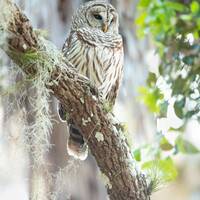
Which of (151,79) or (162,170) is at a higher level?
(151,79)

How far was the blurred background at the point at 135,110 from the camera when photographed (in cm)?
202

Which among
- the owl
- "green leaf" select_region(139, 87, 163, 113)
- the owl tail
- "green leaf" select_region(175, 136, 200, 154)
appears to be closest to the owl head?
the owl

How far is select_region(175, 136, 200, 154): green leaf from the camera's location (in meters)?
2.07

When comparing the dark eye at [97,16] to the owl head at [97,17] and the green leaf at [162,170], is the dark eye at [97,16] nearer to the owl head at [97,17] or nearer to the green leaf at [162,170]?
the owl head at [97,17]

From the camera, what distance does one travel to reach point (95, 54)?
2.79 meters

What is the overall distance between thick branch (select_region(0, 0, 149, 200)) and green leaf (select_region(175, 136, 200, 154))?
0.64ft

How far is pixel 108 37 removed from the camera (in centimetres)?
286

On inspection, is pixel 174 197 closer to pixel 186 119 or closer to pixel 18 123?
pixel 186 119

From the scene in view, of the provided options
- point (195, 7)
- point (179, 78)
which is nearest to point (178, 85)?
point (179, 78)

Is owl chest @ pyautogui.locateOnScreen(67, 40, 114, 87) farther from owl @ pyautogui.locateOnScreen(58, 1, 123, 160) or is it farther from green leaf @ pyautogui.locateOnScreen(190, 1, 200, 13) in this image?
green leaf @ pyautogui.locateOnScreen(190, 1, 200, 13)

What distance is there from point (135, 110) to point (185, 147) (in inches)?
34.3

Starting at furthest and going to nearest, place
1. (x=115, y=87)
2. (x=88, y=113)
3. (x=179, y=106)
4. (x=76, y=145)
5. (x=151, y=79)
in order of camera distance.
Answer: (x=115, y=87)
(x=76, y=145)
(x=151, y=79)
(x=179, y=106)
(x=88, y=113)

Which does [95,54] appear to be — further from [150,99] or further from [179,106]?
[179,106]

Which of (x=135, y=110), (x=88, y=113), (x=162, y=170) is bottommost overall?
(x=162, y=170)
